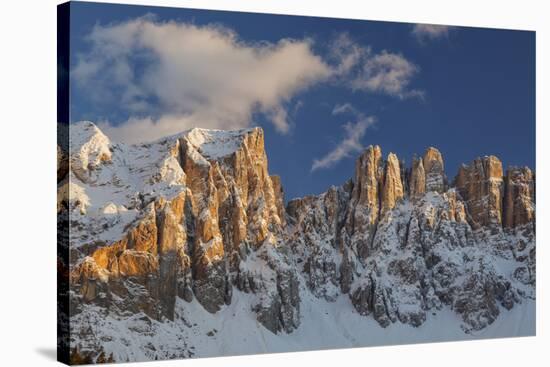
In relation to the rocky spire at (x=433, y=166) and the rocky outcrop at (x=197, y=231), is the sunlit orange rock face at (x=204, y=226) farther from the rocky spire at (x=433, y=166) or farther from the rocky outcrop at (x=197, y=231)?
the rocky spire at (x=433, y=166)

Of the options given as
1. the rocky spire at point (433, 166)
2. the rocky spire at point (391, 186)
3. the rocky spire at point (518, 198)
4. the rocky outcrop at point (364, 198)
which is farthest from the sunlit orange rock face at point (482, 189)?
the rocky outcrop at point (364, 198)

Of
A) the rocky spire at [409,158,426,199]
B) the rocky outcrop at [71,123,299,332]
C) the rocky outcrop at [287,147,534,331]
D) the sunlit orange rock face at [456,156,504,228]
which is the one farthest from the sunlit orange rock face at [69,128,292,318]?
the sunlit orange rock face at [456,156,504,228]

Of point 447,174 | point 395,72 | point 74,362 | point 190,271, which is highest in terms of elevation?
point 395,72

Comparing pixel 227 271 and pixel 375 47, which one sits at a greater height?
pixel 375 47

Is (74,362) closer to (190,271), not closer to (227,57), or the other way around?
(190,271)

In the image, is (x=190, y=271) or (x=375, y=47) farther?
(x=375, y=47)

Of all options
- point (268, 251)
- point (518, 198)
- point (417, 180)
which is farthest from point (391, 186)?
point (268, 251)

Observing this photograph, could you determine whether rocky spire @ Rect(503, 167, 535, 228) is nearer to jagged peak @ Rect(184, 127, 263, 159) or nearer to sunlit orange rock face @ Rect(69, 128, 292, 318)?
sunlit orange rock face @ Rect(69, 128, 292, 318)

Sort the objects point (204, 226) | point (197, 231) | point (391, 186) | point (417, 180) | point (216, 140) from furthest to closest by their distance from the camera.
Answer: point (391, 186) → point (417, 180) → point (216, 140) → point (204, 226) → point (197, 231)

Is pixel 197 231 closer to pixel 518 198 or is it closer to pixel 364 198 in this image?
pixel 364 198

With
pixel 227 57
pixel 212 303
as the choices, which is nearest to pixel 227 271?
pixel 212 303
